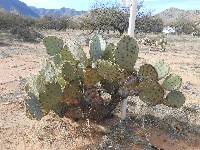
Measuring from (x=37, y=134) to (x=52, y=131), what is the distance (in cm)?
22

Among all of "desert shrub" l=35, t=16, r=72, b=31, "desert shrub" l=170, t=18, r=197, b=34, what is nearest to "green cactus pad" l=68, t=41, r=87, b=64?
"desert shrub" l=35, t=16, r=72, b=31

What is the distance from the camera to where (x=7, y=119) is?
7.00 m

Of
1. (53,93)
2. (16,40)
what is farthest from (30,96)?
(16,40)

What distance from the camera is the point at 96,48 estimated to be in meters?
6.36

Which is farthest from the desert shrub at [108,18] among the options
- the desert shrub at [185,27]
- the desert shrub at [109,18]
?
the desert shrub at [185,27]

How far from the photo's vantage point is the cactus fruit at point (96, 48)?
6.34 metres

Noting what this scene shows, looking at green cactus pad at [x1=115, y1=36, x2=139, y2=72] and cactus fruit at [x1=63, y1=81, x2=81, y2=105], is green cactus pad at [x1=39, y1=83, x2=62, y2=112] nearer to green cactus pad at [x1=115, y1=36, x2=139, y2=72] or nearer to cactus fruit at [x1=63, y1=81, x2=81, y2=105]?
cactus fruit at [x1=63, y1=81, x2=81, y2=105]

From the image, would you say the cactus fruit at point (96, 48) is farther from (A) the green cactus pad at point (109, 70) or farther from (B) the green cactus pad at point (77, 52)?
(A) the green cactus pad at point (109, 70)

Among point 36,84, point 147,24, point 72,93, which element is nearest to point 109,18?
point 147,24

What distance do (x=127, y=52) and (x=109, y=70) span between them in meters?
0.44

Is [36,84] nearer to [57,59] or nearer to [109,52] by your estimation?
[57,59]

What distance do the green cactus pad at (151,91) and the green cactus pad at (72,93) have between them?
2.80 feet

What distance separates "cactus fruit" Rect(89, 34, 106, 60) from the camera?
20.8 feet

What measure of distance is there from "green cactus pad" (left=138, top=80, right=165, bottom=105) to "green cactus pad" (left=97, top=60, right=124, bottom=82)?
0.37 m
